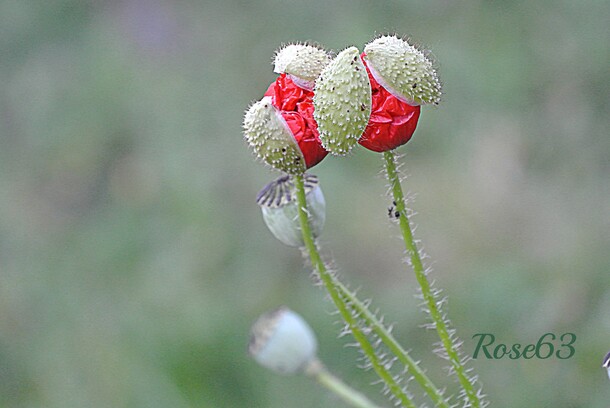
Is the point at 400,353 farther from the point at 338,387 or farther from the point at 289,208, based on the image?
A: the point at 338,387

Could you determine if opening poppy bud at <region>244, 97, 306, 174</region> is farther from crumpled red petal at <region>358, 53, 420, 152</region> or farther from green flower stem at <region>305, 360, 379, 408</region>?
green flower stem at <region>305, 360, 379, 408</region>

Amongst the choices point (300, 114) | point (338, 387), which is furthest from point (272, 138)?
point (338, 387)

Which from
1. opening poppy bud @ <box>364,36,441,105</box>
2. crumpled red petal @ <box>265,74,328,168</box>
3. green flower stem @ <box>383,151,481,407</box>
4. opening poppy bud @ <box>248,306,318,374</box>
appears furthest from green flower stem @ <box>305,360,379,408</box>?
opening poppy bud @ <box>364,36,441,105</box>

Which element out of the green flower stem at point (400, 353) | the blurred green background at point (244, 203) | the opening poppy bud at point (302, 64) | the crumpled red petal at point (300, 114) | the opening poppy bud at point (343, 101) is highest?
the blurred green background at point (244, 203)

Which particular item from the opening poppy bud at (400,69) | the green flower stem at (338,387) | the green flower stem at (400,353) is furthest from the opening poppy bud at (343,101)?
the green flower stem at (338,387)

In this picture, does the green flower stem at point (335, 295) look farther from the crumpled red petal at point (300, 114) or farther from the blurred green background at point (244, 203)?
the blurred green background at point (244, 203)
